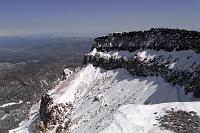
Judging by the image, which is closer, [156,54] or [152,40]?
[156,54]

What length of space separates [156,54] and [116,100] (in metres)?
8.27

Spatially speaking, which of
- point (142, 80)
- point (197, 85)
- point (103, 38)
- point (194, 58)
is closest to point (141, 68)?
point (142, 80)

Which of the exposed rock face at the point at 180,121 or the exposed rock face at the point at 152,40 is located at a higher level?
the exposed rock face at the point at 152,40

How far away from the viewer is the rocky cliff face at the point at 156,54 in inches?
1690

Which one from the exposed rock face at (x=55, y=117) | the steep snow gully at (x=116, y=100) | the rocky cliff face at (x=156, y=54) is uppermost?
the rocky cliff face at (x=156, y=54)

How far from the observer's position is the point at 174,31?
5091 cm

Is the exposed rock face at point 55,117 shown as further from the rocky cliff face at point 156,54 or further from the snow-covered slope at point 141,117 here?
the snow-covered slope at point 141,117

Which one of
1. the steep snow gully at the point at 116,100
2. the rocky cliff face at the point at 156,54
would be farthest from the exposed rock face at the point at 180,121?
the rocky cliff face at the point at 156,54

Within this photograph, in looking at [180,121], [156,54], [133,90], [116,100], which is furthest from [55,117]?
[180,121]

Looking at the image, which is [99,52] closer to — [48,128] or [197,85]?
[48,128]

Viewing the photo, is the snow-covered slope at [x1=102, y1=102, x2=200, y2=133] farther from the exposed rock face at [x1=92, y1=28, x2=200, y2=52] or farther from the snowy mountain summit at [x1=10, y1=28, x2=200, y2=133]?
the exposed rock face at [x1=92, y1=28, x2=200, y2=52]

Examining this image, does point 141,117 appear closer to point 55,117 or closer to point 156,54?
point 156,54

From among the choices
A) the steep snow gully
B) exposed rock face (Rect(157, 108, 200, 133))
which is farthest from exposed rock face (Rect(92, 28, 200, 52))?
exposed rock face (Rect(157, 108, 200, 133))

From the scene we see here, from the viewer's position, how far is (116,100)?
48.3m
